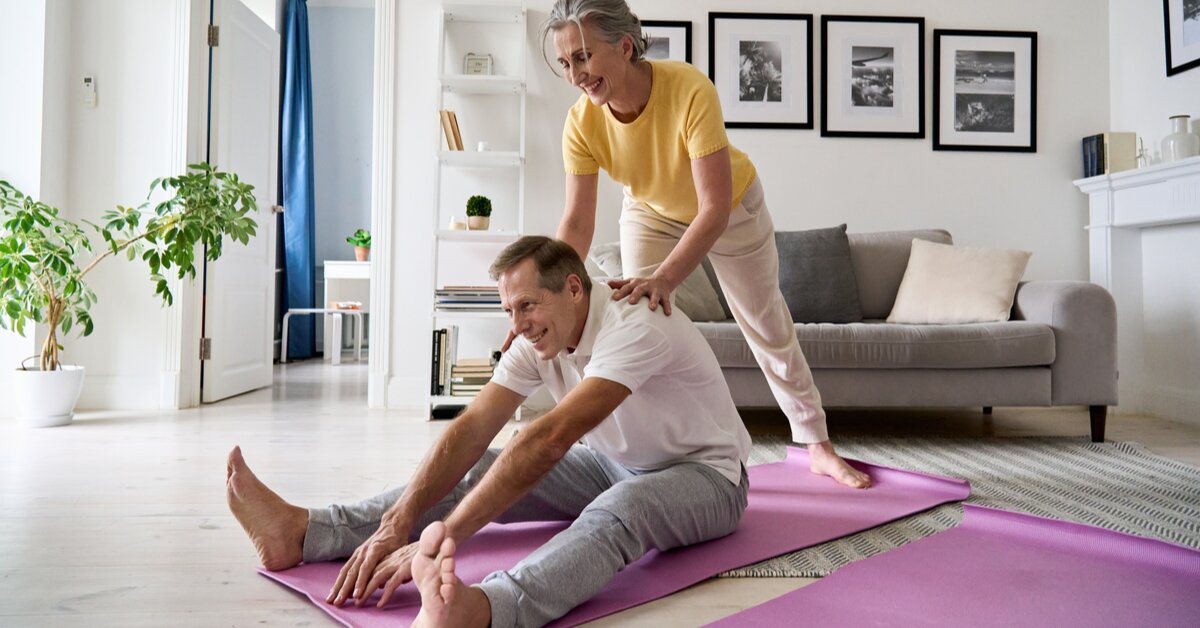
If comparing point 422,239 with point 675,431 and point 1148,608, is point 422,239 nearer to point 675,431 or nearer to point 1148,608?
point 675,431

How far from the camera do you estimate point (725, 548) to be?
157 cm

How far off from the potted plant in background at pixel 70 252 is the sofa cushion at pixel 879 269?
2722 mm

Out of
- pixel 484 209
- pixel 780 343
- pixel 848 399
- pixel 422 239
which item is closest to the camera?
pixel 780 343

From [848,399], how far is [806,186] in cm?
141

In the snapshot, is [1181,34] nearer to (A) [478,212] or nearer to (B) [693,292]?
(B) [693,292]

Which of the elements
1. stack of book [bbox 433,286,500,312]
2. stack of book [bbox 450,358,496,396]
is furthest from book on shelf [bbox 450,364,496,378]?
stack of book [bbox 433,286,500,312]

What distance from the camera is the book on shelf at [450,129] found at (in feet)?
11.8

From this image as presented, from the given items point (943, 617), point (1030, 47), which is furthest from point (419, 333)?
point (1030, 47)

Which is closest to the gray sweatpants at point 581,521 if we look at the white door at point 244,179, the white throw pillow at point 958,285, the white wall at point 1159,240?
the white throw pillow at point 958,285

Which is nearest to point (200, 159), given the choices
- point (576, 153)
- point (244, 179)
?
point (244, 179)

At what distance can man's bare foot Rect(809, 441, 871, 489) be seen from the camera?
7.04ft

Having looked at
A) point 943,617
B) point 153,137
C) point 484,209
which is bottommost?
point 943,617

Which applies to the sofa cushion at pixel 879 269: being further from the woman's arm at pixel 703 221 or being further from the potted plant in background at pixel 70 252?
the potted plant in background at pixel 70 252

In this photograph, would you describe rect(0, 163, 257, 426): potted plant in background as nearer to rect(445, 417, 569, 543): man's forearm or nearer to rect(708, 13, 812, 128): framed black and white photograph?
rect(708, 13, 812, 128): framed black and white photograph
